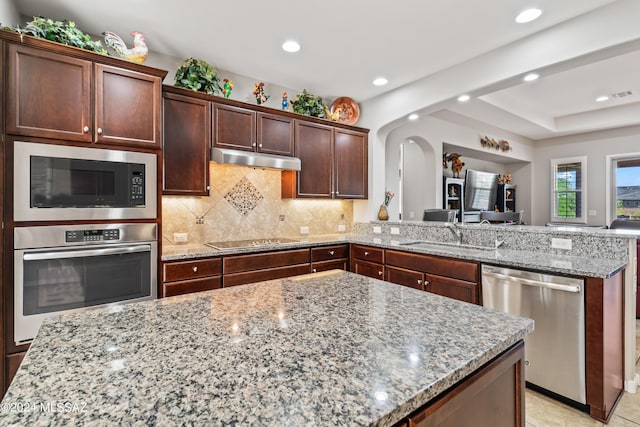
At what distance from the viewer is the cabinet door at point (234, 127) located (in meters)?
3.06

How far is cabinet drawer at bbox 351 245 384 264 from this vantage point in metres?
3.33

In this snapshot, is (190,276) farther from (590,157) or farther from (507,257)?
(590,157)

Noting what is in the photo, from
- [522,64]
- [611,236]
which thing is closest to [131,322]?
[611,236]

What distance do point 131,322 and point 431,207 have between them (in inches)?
196

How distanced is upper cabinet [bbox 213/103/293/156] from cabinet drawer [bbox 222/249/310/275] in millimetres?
1078

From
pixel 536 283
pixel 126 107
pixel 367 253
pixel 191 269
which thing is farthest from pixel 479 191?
pixel 126 107

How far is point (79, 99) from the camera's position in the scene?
2.16 m

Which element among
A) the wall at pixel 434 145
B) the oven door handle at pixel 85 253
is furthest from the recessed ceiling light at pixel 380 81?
the oven door handle at pixel 85 253

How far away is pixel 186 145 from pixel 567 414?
3.45 meters

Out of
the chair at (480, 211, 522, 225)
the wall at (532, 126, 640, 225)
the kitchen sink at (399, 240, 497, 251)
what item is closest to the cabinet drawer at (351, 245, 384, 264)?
the kitchen sink at (399, 240, 497, 251)

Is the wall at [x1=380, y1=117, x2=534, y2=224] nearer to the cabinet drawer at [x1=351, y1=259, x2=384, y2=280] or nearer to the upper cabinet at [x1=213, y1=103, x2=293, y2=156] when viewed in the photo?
the cabinet drawer at [x1=351, y1=259, x2=384, y2=280]

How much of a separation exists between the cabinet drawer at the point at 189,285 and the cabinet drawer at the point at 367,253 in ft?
5.01

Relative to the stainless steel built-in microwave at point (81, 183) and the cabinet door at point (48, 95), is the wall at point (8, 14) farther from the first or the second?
the stainless steel built-in microwave at point (81, 183)

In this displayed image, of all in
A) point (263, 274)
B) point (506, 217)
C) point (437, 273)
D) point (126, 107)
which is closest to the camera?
point (126, 107)
